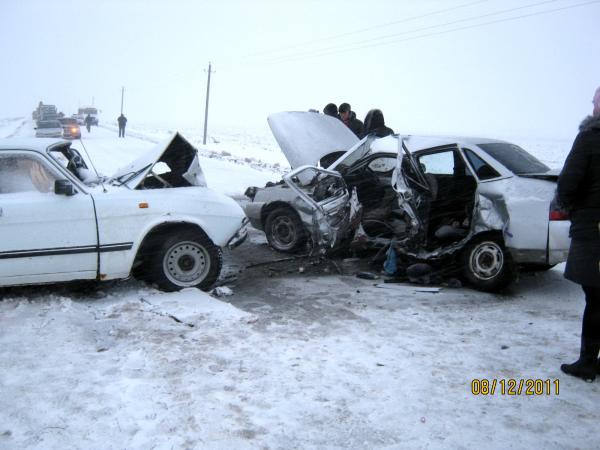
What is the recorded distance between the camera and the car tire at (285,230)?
7.36 metres

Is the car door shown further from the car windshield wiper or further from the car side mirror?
the car windshield wiper

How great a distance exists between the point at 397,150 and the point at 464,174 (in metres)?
0.94

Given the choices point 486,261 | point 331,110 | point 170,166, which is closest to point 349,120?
point 331,110

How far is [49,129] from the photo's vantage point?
105 feet

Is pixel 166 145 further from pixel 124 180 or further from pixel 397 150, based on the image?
pixel 397 150

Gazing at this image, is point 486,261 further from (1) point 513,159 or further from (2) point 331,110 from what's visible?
(2) point 331,110

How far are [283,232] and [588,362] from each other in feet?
15.2

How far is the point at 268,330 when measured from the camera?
449 centimetres

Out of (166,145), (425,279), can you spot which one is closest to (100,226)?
(166,145)

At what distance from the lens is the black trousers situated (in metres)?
3.48

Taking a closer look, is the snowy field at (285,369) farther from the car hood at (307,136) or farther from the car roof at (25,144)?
the car hood at (307,136)
